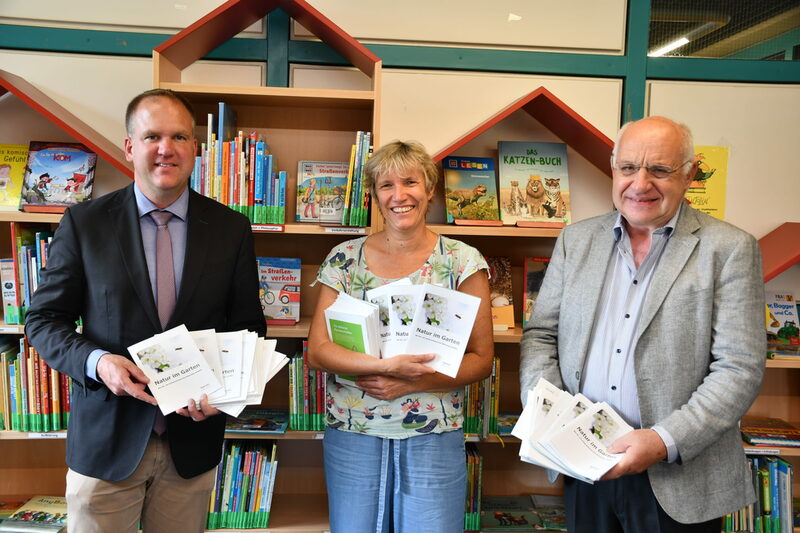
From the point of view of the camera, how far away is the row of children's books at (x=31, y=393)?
105 inches

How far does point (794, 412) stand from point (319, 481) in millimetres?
2673

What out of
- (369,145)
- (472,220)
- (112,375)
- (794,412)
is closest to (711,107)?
(472,220)

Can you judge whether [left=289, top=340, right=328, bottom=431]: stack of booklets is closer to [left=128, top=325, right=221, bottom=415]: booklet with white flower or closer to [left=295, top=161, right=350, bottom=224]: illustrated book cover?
[left=295, top=161, right=350, bottom=224]: illustrated book cover

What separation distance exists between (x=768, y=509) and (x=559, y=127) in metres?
2.18

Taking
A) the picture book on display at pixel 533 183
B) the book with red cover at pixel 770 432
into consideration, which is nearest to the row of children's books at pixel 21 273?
the picture book on display at pixel 533 183

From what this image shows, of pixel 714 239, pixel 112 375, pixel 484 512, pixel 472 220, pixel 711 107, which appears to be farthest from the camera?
pixel 711 107

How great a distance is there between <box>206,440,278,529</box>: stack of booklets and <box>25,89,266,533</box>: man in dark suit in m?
0.72

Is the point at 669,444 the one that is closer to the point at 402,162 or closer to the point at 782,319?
the point at 402,162

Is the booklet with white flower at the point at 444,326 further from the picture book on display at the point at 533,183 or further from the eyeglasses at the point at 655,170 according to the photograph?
→ the picture book on display at the point at 533,183

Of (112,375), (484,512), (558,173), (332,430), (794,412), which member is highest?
(558,173)

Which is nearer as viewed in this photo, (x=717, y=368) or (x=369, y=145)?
(x=717, y=368)

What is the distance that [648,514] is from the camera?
72.2 inches

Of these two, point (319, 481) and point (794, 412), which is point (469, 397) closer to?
point (319, 481)

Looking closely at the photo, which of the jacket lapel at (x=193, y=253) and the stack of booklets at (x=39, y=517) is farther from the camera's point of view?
the stack of booklets at (x=39, y=517)
